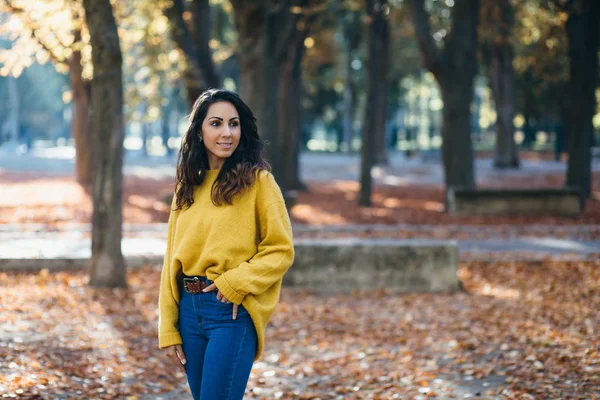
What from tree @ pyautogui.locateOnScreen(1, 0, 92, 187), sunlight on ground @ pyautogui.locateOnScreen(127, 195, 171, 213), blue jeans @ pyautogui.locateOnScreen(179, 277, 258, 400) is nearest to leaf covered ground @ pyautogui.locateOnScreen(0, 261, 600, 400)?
blue jeans @ pyautogui.locateOnScreen(179, 277, 258, 400)

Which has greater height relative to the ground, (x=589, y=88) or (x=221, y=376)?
(x=589, y=88)

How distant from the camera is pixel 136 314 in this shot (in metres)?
9.10

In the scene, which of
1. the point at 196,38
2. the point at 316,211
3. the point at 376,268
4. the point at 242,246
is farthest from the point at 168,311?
the point at 316,211

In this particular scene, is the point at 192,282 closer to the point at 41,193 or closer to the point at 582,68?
the point at 582,68

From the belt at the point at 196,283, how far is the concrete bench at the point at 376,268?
686cm

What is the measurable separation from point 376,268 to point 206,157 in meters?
6.92

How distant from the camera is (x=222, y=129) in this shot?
378 cm

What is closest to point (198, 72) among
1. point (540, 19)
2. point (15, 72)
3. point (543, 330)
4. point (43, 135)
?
point (15, 72)

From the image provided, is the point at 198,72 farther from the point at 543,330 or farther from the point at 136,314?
the point at 543,330

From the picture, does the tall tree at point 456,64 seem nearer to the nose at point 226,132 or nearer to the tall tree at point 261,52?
the tall tree at point 261,52

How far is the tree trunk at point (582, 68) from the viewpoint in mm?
18750

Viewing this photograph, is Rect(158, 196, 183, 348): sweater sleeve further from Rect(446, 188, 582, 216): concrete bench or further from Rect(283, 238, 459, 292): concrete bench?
Rect(446, 188, 582, 216): concrete bench

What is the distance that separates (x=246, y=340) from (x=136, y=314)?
223 inches

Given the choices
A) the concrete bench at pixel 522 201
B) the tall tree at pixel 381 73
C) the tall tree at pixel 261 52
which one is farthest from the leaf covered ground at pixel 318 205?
the tall tree at pixel 261 52
